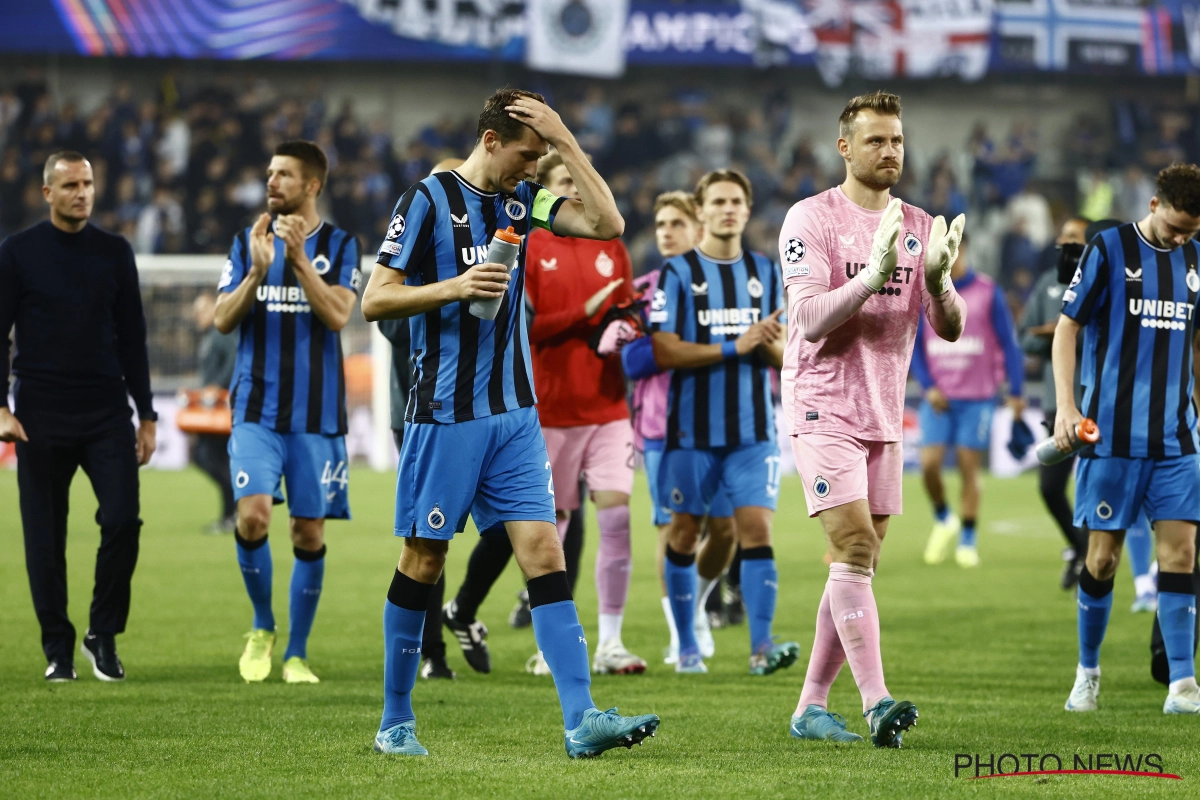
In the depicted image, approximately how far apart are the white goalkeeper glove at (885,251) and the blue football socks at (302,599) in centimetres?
316

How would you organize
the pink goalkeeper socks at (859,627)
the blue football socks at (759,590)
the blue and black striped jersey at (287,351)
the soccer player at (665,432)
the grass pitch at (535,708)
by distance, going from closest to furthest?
1. the grass pitch at (535,708)
2. the pink goalkeeper socks at (859,627)
3. the blue and black striped jersey at (287,351)
4. the blue football socks at (759,590)
5. the soccer player at (665,432)

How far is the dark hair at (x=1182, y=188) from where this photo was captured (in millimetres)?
5809

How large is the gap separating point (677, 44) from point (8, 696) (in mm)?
23013

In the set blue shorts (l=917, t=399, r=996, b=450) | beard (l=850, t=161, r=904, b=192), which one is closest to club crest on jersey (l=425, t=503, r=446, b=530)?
beard (l=850, t=161, r=904, b=192)

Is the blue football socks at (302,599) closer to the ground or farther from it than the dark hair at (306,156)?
closer to the ground

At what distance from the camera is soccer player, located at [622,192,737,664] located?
24.6 ft

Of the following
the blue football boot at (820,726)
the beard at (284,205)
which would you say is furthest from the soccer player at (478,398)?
the beard at (284,205)

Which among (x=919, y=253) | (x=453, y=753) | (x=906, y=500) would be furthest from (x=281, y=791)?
(x=906, y=500)

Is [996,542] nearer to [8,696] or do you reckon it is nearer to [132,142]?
[8,696]

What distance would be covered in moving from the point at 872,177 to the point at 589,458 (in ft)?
8.54

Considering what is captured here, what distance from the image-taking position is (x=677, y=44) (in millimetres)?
27391

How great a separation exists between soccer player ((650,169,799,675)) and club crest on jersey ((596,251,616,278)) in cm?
27

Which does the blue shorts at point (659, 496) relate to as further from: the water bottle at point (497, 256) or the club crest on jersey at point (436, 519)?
the water bottle at point (497, 256)

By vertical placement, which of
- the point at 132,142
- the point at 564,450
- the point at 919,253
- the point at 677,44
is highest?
the point at 677,44
